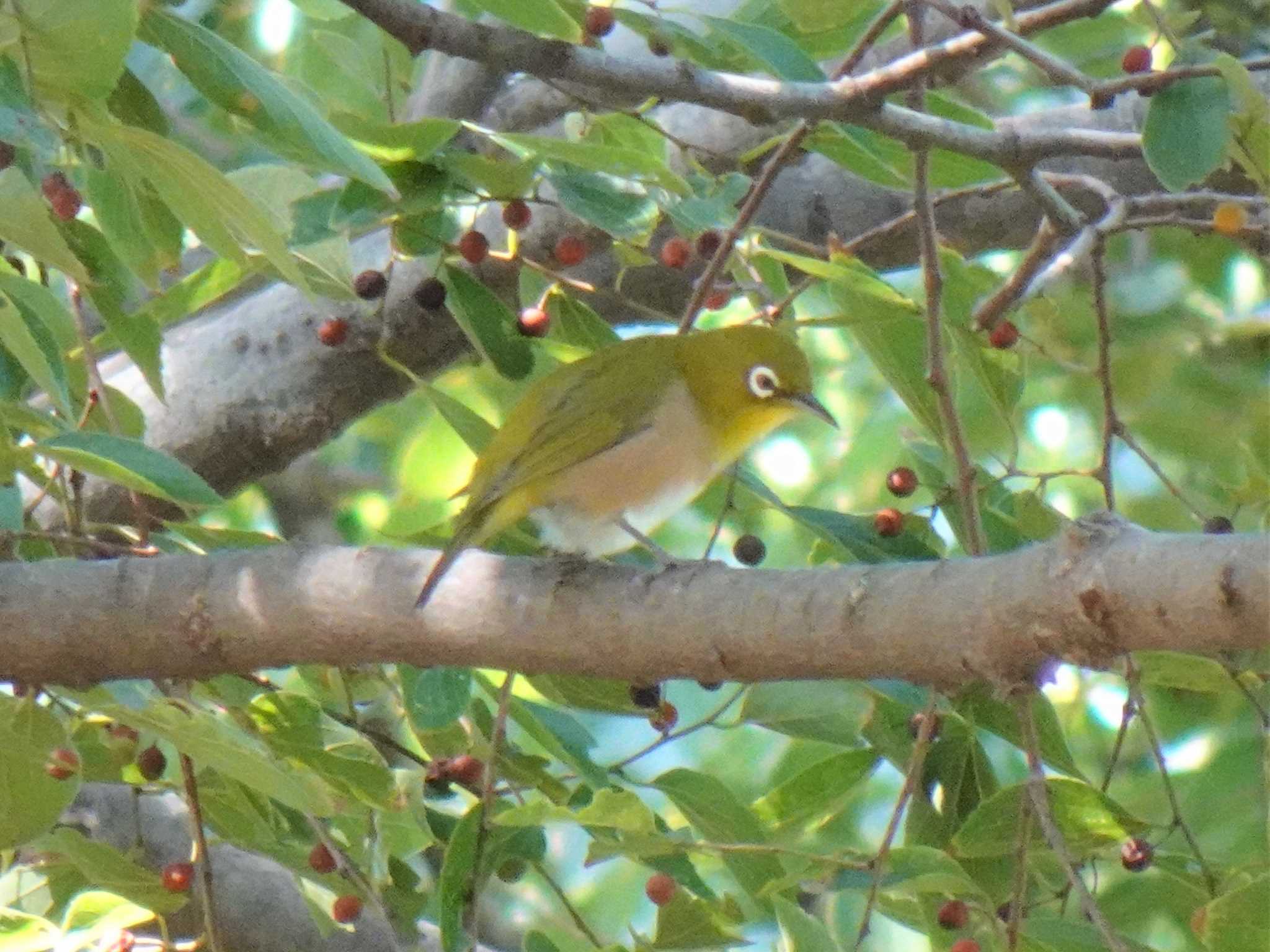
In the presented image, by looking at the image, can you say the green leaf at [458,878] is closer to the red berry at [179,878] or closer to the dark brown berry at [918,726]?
the red berry at [179,878]

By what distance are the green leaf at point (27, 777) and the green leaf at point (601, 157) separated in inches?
44.3

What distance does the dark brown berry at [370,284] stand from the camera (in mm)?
3121

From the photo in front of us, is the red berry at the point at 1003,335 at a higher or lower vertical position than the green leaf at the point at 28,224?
lower

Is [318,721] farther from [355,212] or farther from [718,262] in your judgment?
[718,262]

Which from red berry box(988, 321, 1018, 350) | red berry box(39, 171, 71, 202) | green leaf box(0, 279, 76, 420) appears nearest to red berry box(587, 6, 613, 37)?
red berry box(988, 321, 1018, 350)

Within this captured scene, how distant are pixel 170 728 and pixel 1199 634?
50.7 inches

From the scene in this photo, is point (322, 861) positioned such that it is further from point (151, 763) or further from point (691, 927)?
point (691, 927)

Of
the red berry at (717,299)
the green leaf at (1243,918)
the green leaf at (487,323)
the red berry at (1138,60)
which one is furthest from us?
the red berry at (717,299)

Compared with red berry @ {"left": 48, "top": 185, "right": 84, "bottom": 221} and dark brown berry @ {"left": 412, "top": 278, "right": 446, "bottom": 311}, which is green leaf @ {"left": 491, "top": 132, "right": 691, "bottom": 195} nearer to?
dark brown berry @ {"left": 412, "top": 278, "right": 446, "bottom": 311}

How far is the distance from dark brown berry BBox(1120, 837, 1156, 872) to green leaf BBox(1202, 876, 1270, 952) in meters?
0.31

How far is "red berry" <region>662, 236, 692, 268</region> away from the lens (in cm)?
320

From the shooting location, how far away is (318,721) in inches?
108

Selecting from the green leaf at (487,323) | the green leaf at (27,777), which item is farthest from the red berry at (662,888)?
the green leaf at (487,323)

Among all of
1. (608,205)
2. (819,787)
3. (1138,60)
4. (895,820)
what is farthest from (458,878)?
(1138,60)
